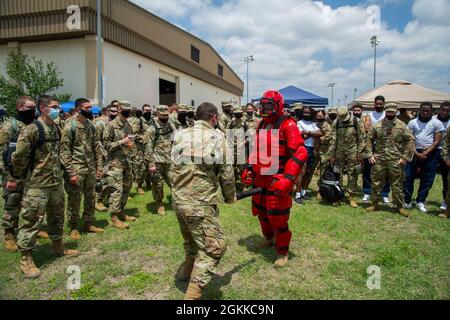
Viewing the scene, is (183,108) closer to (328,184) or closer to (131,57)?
(328,184)

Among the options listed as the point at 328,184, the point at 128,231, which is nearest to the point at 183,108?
the point at 128,231

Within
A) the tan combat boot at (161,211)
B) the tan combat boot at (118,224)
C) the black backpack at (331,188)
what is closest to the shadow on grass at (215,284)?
the tan combat boot at (118,224)

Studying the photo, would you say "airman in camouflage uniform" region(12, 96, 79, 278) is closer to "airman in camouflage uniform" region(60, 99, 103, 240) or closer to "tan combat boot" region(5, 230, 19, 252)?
"airman in camouflage uniform" region(60, 99, 103, 240)

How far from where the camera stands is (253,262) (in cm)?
444

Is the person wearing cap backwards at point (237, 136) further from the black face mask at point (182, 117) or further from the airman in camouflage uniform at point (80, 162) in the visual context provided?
the airman in camouflage uniform at point (80, 162)

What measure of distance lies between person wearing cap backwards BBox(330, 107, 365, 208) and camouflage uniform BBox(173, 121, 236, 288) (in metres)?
4.74

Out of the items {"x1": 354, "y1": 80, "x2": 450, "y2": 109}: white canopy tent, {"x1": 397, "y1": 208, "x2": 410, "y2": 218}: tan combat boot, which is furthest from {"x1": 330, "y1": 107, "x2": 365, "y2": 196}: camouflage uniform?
{"x1": 354, "y1": 80, "x2": 450, "y2": 109}: white canopy tent

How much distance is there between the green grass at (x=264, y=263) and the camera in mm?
3693

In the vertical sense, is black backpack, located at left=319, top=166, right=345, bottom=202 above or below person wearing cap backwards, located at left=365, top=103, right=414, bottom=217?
below

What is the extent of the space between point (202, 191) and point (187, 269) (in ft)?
3.90

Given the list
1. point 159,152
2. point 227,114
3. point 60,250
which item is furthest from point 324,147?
point 60,250

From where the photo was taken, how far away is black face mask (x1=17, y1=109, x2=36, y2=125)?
14.5 ft

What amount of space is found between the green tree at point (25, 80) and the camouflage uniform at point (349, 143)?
1414cm
